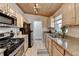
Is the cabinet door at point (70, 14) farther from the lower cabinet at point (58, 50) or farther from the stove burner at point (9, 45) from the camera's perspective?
the stove burner at point (9, 45)

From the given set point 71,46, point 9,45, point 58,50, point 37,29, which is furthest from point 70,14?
point 37,29

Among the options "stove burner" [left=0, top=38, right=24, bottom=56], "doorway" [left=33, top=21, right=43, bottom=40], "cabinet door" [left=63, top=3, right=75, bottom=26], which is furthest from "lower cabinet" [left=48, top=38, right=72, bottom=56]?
"doorway" [left=33, top=21, right=43, bottom=40]

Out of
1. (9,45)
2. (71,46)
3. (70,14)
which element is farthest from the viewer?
(70,14)

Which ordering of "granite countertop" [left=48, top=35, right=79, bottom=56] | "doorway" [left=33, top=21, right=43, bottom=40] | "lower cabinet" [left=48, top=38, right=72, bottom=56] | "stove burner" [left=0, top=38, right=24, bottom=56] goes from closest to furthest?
"granite countertop" [left=48, top=35, right=79, bottom=56] < "stove burner" [left=0, top=38, right=24, bottom=56] < "lower cabinet" [left=48, top=38, right=72, bottom=56] < "doorway" [left=33, top=21, right=43, bottom=40]

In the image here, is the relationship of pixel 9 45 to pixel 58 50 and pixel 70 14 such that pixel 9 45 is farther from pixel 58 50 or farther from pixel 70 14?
pixel 70 14

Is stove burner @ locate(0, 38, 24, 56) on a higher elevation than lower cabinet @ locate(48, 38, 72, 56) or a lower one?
higher

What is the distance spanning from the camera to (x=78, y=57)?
1.41m

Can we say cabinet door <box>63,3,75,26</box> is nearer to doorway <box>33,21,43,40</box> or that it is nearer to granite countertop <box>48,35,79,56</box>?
granite countertop <box>48,35,79,56</box>

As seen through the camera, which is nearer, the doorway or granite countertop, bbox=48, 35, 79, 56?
granite countertop, bbox=48, 35, 79, 56

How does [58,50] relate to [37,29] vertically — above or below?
below

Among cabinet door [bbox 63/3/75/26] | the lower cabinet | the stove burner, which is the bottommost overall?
the lower cabinet

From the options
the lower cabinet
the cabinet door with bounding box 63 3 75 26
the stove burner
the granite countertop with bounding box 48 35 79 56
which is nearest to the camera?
the granite countertop with bounding box 48 35 79 56

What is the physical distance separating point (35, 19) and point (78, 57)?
862cm

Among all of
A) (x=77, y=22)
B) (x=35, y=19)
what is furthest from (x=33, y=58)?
(x=35, y=19)
